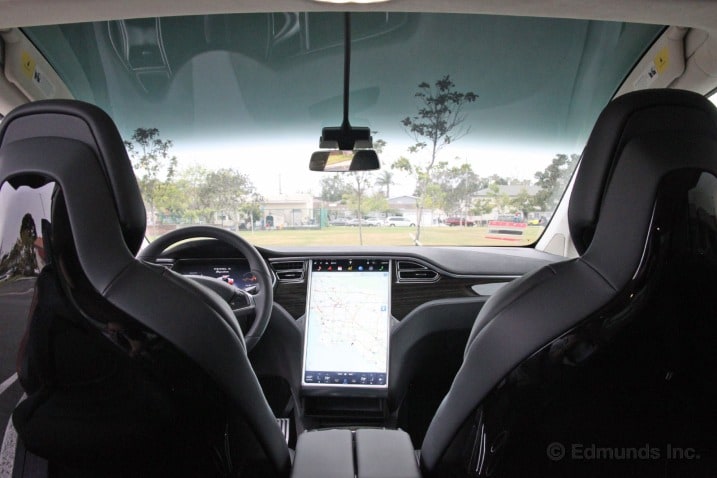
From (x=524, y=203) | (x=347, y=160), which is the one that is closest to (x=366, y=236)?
(x=347, y=160)

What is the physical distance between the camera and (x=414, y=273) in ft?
11.0

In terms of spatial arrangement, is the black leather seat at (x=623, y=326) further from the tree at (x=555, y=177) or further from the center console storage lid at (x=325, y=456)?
the tree at (x=555, y=177)

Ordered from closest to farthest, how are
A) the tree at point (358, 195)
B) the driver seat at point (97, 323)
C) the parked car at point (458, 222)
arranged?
the driver seat at point (97, 323)
the tree at point (358, 195)
the parked car at point (458, 222)

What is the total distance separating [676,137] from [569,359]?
0.53 m

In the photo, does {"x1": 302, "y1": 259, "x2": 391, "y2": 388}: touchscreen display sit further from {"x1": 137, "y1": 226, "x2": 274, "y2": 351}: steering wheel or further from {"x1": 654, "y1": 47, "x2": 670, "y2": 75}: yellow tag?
{"x1": 654, "y1": 47, "x2": 670, "y2": 75}: yellow tag

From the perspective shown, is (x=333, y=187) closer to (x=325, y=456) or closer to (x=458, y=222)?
(x=458, y=222)

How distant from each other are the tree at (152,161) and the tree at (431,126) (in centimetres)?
159

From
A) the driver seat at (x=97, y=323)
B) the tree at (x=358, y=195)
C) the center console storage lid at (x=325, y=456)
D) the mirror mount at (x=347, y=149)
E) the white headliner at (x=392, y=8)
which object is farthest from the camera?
the tree at (x=358, y=195)

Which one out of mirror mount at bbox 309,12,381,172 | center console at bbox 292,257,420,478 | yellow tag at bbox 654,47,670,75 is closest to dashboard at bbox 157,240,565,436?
center console at bbox 292,257,420,478

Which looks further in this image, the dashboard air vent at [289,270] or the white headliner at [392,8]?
the dashboard air vent at [289,270]

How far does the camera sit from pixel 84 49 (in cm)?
301

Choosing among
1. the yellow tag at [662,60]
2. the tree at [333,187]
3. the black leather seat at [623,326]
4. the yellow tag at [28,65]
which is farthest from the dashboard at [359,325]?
the black leather seat at [623,326]

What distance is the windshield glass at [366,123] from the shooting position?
3.19 metres

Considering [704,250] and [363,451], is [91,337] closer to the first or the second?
[363,451]
